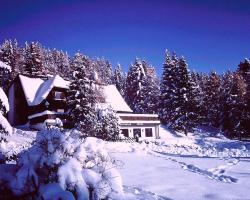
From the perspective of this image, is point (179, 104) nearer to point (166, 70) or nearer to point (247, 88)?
point (166, 70)

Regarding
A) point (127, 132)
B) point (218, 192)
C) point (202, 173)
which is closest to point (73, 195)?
point (218, 192)

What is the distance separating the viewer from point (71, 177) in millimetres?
5941

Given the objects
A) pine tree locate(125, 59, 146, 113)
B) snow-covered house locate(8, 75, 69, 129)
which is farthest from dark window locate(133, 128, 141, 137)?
pine tree locate(125, 59, 146, 113)

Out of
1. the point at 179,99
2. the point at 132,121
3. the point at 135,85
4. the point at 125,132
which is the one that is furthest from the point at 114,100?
the point at 135,85

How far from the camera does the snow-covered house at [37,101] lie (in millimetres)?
37031

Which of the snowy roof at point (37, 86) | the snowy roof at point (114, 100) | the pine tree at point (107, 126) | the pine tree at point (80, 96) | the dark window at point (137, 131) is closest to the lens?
the pine tree at point (107, 126)

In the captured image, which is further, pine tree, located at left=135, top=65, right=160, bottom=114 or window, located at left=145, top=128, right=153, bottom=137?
pine tree, located at left=135, top=65, right=160, bottom=114

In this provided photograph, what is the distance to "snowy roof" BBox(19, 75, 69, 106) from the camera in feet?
128

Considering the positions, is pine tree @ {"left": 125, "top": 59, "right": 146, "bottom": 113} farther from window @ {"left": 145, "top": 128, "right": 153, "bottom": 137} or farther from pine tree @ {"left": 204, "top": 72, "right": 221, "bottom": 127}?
window @ {"left": 145, "top": 128, "right": 153, "bottom": 137}

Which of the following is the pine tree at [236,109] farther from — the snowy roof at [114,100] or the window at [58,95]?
the window at [58,95]

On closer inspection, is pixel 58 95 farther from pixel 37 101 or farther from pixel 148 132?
pixel 148 132

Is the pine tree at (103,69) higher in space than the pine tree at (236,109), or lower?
higher

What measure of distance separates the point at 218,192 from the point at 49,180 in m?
5.09

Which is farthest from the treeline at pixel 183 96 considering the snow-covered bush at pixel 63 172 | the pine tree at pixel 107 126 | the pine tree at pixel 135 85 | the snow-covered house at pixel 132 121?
the snow-covered bush at pixel 63 172
